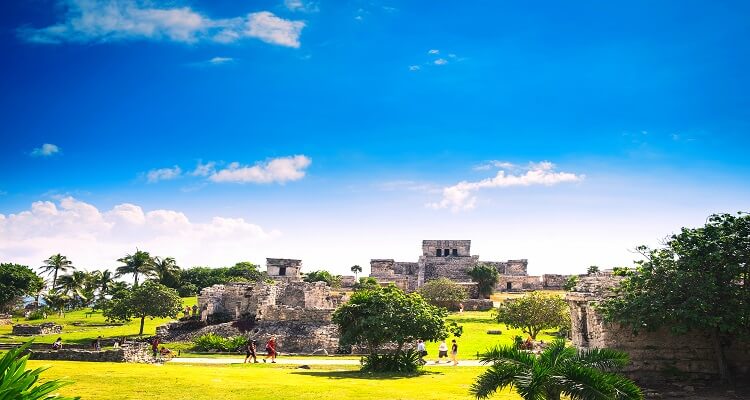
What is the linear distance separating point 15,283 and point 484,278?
47819mm

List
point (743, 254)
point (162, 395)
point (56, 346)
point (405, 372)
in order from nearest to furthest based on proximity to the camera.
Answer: point (162, 395) → point (743, 254) → point (405, 372) → point (56, 346)

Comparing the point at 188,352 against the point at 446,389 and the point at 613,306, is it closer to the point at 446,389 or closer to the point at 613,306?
the point at 446,389

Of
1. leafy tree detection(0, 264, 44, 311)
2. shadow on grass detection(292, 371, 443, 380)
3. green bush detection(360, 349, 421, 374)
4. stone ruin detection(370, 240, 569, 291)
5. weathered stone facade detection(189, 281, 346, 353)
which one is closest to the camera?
shadow on grass detection(292, 371, 443, 380)

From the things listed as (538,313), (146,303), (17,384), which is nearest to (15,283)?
(146,303)

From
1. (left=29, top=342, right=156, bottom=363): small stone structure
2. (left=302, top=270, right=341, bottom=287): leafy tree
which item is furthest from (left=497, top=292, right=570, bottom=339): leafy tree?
(left=302, top=270, right=341, bottom=287): leafy tree

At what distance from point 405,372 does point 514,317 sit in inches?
490

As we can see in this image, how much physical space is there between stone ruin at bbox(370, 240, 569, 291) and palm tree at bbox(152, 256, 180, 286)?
26051 millimetres

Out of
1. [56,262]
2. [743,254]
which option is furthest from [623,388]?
[56,262]

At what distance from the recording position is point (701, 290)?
546 inches

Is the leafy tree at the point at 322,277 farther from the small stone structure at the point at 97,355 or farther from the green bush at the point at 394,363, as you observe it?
the green bush at the point at 394,363

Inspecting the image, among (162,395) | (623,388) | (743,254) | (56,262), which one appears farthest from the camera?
(56,262)

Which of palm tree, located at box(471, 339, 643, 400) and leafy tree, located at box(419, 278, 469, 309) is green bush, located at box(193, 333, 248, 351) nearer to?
palm tree, located at box(471, 339, 643, 400)

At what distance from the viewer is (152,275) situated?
211 ft

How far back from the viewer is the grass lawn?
13.2 meters
